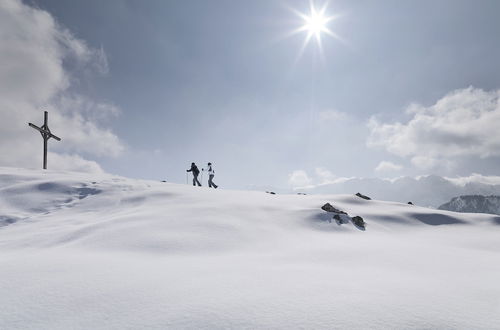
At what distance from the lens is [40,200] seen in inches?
347

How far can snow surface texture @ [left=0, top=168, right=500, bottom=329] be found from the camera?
7.82 ft

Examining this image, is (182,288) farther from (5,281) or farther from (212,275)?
(5,281)

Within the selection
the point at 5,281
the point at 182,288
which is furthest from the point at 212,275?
the point at 5,281

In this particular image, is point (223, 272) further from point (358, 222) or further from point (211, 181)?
point (211, 181)

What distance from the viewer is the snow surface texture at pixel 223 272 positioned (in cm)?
238

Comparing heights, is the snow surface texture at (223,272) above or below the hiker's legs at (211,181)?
below

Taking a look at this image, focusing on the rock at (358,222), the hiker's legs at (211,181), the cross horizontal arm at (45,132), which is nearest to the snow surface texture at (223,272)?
the rock at (358,222)

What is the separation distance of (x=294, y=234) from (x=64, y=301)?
558cm

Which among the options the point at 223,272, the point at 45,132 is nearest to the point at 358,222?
the point at 223,272

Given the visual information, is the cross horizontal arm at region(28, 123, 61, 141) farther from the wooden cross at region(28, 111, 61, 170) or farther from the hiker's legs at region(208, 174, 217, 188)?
the hiker's legs at region(208, 174, 217, 188)

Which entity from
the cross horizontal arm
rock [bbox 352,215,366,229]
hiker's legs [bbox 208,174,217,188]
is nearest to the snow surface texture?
rock [bbox 352,215,366,229]

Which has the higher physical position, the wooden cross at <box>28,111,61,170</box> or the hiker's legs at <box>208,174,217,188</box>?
the wooden cross at <box>28,111,61,170</box>

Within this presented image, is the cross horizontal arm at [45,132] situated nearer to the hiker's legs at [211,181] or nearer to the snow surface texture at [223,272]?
the hiker's legs at [211,181]

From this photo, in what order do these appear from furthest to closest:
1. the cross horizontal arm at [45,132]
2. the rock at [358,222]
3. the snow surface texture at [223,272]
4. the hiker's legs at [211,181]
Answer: the hiker's legs at [211,181]
the cross horizontal arm at [45,132]
the rock at [358,222]
the snow surface texture at [223,272]
